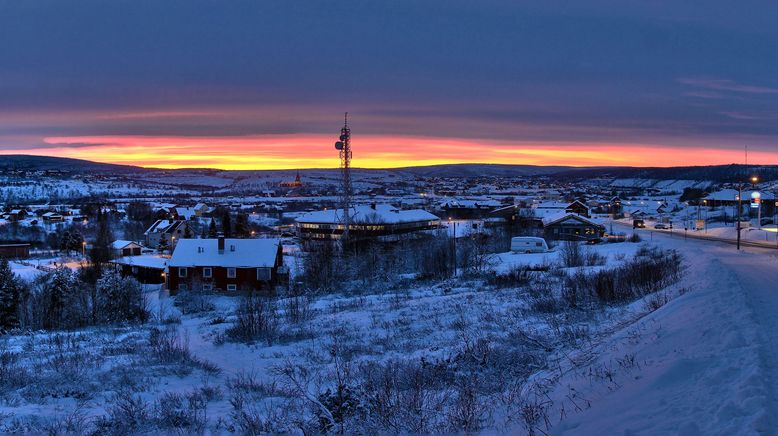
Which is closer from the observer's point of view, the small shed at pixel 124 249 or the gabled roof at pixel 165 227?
the small shed at pixel 124 249

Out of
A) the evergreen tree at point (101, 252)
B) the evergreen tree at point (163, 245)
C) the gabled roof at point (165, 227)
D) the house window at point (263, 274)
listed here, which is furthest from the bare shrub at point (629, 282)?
the gabled roof at point (165, 227)

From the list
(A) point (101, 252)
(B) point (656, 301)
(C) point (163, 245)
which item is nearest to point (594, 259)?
(B) point (656, 301)

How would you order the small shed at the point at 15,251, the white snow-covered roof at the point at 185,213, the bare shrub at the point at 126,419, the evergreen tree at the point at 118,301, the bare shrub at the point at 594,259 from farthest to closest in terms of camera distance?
the white snow-covered roof at the point at 185,213 → the small shed at the point at 15,251 → the bare shrub at the point at 594,259 → the evergreen tree at the point at 118,301 → the bare shrub at the point at 126,419

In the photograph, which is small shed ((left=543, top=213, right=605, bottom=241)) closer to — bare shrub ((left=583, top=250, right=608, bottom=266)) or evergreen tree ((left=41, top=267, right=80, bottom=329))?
bare shrub ((left=583, top=250, right=608, bottom=266))

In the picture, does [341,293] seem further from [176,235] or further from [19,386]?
[176,235]

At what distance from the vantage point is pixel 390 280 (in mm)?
40500

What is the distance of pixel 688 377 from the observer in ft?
24.9

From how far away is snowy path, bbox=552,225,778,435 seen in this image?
20.4 ft

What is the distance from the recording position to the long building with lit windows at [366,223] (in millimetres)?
73938

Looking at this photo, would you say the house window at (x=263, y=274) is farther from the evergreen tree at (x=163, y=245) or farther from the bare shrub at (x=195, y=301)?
the evergreen tree at (x=163, y=245)

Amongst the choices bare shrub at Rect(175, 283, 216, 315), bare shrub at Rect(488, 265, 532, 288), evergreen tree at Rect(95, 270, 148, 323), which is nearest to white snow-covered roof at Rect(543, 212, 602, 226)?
bare shrub at Rect(488, 265, 532, 288)

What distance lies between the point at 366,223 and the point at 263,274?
3233cm

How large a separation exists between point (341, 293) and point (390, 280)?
5779 mm

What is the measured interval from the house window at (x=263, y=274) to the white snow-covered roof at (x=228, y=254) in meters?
0.43
